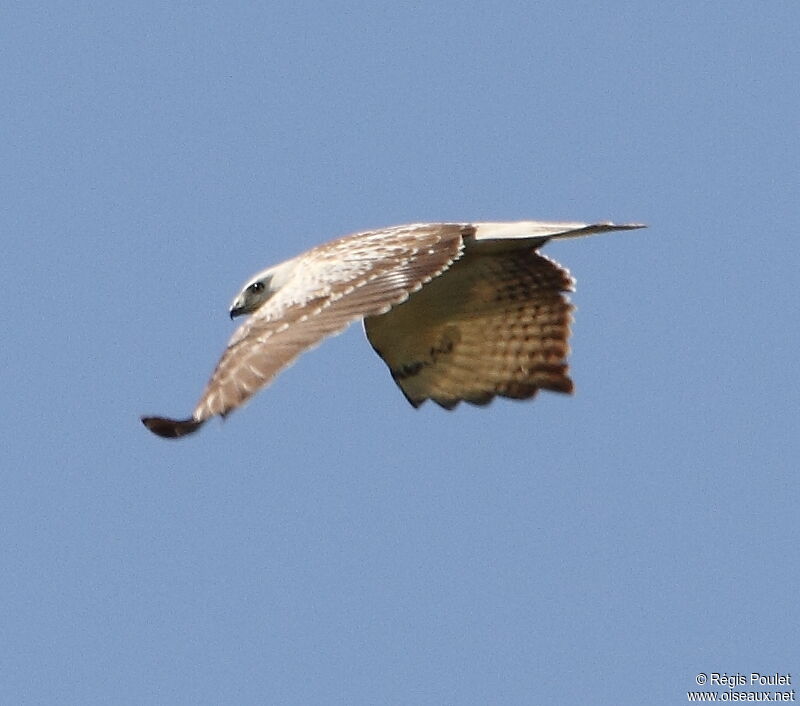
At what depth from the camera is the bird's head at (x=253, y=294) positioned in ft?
52.5

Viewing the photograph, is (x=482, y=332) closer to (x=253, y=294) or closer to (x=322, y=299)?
(x=253, y=294)

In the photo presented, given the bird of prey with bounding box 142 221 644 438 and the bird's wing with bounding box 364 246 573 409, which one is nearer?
the bird of prey with bounding box 142 221 644 438

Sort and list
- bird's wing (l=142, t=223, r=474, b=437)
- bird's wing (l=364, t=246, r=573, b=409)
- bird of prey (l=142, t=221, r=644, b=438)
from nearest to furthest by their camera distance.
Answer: bird's wing (l=142, t=223, r=474, b=437), bird of prey (l=142, t=221, r=644, b=438), bird's wing (l=364, t=246, r=573, b=409)

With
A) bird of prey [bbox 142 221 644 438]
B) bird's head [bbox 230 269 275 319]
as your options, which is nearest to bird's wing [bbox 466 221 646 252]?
bird of prey [bbox 142 221 644 438]

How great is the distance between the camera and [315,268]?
15.1m

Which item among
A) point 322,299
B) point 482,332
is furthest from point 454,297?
point 322,299

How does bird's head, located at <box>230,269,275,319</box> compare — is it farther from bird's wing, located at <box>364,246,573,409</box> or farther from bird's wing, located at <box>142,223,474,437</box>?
bird's wing, located at <box>364,246,573,409</box>

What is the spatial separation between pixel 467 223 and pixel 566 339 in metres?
1.32

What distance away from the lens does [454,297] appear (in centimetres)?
1641

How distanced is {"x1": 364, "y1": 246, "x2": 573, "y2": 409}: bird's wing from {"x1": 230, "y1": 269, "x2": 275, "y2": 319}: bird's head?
2.96ft

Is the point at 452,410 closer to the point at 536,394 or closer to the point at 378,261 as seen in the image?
the point at 536,394

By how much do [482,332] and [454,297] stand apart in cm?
40

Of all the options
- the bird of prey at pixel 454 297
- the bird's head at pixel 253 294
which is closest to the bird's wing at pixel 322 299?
the bird of prey at pixel 454 297

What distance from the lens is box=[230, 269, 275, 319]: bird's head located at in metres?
16.0
